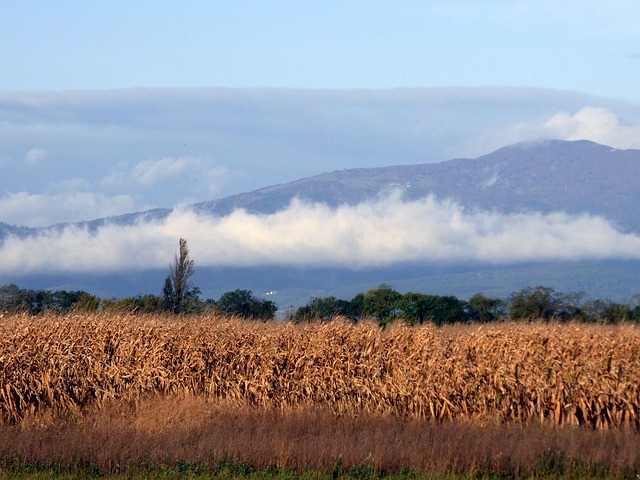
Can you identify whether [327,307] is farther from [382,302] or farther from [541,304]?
[541,304]

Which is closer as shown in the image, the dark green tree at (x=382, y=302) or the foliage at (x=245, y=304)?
the dark green tree at (x=382, y=302)

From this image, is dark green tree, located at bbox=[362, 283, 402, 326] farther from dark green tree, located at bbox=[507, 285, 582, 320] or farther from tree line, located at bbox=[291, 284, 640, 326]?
dark green tree, located at bbox=[507, 285, 582, 320]

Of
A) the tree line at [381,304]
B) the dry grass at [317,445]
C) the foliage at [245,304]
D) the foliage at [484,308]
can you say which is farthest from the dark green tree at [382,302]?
the dry grass at [317,445]

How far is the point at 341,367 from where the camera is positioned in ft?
57.1

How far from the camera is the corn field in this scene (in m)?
16.4

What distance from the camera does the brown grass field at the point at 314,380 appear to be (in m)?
15.1

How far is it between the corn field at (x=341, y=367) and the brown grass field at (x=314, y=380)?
0.10 ft

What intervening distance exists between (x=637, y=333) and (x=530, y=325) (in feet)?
7.54

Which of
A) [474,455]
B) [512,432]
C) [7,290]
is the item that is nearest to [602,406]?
[512,432]

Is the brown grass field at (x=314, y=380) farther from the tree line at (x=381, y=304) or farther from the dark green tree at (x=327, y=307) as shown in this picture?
the dark green tree at (x=327, y=307)

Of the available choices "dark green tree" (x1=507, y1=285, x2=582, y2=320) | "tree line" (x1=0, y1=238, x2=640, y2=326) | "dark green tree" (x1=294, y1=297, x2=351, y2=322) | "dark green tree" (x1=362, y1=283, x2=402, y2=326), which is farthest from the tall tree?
"dark green tree" (x1=507, y1=285, x2=582, y2=320)

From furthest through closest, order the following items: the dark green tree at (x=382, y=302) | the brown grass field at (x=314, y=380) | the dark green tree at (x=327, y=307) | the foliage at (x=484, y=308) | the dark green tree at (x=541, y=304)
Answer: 1. the foliage at (x=484, y=308)
2. the dark green tree at (x=382, y=302)
3. the dark green tree at (x=327, y=307)
4. the dark green tree at (x=541, y=304)
5. the brown grass field at (x=314, y=380)

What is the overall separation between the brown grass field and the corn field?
0.03 m

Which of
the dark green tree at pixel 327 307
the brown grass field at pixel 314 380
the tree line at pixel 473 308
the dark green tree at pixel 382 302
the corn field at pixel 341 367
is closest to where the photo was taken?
the brown grass field at pixel 314 380
